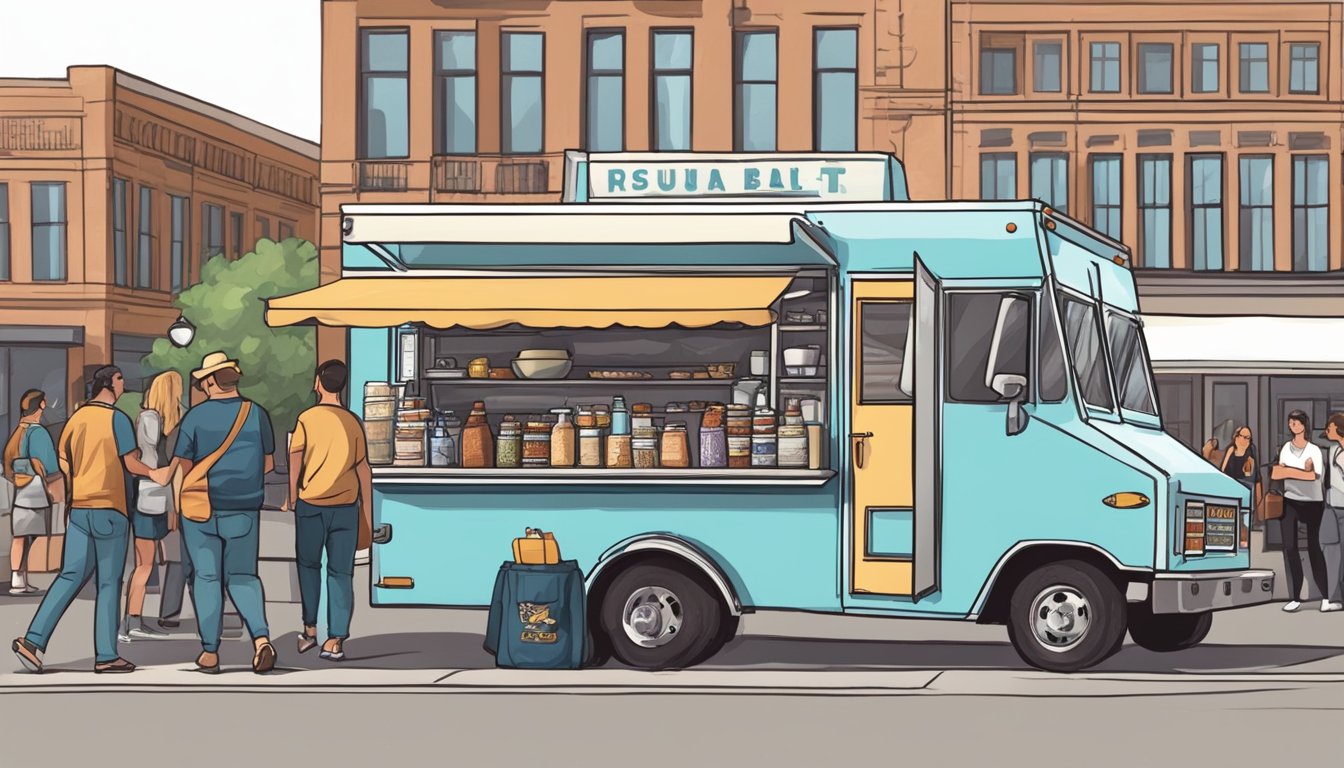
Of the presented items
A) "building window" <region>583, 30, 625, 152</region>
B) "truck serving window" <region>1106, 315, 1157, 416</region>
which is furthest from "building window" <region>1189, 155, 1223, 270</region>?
"truck serving window" <region>1106, 315, 1157, 416</region>

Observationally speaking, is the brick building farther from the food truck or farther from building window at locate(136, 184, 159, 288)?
the food truck

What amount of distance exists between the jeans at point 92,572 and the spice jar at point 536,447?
248 centimetres

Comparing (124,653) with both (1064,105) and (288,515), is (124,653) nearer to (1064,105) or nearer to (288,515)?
(1064,105)

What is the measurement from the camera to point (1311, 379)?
32781 mm

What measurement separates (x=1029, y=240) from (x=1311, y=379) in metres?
21.5

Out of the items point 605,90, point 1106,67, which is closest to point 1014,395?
point 1106,67

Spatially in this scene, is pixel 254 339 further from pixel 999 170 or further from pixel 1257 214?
pixel 1257 214

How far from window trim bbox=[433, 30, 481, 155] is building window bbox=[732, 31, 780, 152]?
4.22 m

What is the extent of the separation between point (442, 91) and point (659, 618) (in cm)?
Answer: 2333

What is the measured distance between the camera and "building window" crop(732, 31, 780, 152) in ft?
115

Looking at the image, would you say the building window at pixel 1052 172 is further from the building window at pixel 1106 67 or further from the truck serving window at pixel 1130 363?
the truck serving window at pixel 1130 363

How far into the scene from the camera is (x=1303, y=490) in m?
16.5

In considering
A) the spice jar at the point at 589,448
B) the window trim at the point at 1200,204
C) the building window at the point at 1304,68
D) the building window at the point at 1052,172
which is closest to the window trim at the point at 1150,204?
the window trim at the point at 1200,204

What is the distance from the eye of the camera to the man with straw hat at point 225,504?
1231cm
